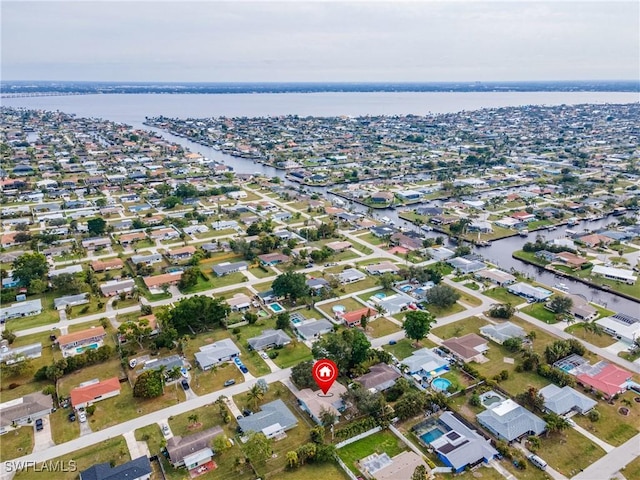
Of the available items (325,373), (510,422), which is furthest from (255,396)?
(510,422)

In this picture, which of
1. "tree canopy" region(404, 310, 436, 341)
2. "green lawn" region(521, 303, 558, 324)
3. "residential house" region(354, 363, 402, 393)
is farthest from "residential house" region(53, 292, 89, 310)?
"green lawn" region(521, 303, 558, 324)

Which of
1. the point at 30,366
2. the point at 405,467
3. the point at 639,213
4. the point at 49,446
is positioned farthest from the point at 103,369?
the point at 639,213

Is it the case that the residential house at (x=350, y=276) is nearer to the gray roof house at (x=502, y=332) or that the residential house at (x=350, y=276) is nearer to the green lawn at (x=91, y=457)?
the gray roof house at (x=502, y=332)

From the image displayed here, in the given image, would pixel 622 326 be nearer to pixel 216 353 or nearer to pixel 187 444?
pixel 216 353

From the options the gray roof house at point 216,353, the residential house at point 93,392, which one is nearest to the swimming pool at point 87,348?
the residential house at point 93,392

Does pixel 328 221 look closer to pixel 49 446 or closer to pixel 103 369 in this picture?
pixel 103 369

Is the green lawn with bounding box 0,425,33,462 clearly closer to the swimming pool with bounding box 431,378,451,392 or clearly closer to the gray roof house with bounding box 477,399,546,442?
the swimming pool with bounding box 431,378,451,392
